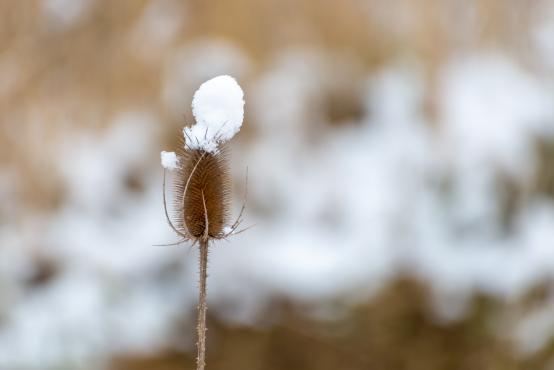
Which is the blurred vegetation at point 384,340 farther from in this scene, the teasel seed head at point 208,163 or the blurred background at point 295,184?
the teasel seed head at point 208,163

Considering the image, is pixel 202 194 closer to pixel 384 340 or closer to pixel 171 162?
pixel 171 162

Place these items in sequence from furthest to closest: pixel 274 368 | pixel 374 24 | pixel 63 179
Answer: pixel 374 24 < pixel 63 179 < pixel 274 368

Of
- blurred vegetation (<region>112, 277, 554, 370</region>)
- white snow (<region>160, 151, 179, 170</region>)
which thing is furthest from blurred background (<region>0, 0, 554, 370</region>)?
white snow (<region>160, 151, 179, 170</region>)

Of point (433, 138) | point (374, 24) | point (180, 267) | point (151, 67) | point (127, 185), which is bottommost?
point (180, 267)

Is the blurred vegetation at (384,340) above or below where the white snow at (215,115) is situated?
below

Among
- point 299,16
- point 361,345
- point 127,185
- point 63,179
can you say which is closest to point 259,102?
point 299,16

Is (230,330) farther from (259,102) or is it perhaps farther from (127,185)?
(259,102)

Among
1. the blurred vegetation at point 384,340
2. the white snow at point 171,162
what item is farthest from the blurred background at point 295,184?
the white snow at point 171,162

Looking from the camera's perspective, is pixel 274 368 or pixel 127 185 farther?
pixel 127 185
